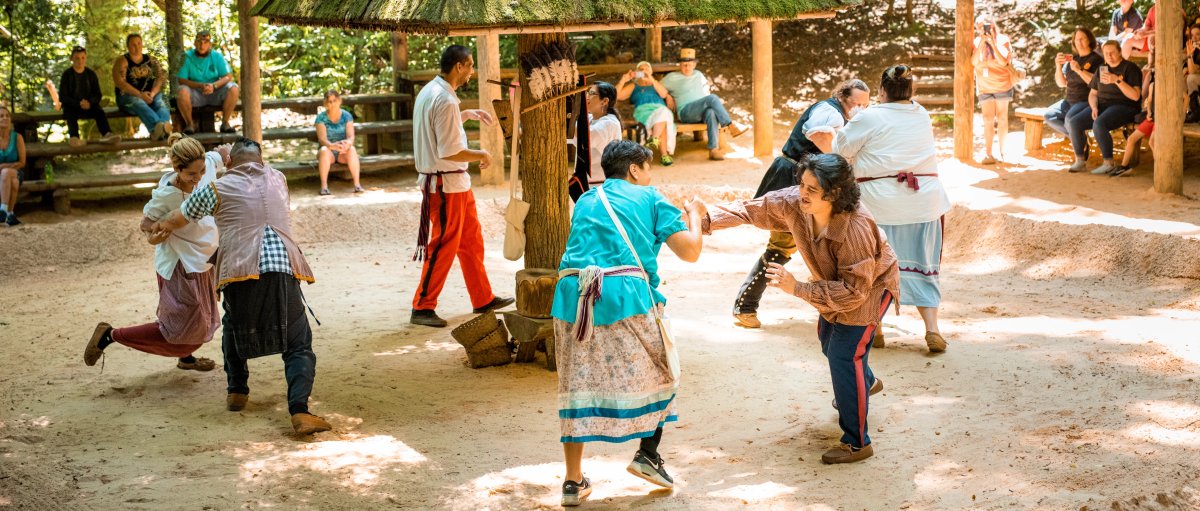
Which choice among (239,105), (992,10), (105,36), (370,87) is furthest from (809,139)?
(992,10)

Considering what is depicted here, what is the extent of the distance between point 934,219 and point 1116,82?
5.34 meters

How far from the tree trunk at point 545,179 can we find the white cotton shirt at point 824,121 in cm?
148

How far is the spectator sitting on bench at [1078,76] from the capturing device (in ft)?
36.5

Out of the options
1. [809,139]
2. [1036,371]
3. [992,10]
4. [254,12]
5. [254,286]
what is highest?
[992,10]

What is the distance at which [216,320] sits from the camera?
6.40 meters

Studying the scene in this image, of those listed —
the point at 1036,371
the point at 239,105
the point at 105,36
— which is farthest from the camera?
the point at 105,36

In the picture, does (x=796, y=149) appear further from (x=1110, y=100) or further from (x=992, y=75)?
(x=992, y=75)

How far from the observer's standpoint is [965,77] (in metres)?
12.2

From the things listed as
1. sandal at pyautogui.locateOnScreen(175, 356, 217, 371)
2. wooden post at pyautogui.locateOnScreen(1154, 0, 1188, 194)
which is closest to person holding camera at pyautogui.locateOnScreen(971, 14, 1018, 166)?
wooden post at pyautogui.locateOnScreen(1154, 0, 1188, 194)

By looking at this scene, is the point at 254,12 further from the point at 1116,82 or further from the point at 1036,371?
the point at 1116,82

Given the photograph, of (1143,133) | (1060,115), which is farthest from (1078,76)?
(1143,133)

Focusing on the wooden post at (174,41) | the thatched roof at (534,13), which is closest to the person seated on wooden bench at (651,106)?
the wooden post at (174,41)

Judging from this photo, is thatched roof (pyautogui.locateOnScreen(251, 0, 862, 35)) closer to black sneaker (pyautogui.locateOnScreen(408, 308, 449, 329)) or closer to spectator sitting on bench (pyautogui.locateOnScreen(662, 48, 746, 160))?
black sneaker (pyautogui.locateOnScreen(408, 308, 449, 329))

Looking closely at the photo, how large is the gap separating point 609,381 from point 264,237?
2046mm
